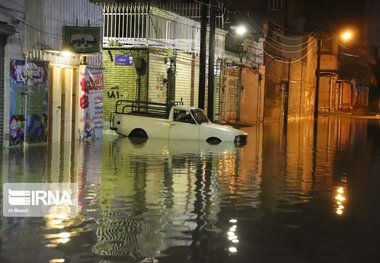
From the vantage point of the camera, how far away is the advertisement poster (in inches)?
892

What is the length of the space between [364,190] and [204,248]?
20.1 feet

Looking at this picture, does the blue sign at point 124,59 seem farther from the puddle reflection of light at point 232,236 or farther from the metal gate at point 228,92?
the puddle reflection of light at point 232,236

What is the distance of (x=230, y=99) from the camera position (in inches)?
1420

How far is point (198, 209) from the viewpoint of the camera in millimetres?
9883

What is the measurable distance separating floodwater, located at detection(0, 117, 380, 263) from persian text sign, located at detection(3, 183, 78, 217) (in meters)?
0.25

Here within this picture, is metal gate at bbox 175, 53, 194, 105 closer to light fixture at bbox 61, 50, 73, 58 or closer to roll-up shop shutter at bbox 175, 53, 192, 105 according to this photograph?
roll-up shop shutter at bbox 175, 53, 192, 105

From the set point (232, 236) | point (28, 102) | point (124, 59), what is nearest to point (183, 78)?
point (124, 59)

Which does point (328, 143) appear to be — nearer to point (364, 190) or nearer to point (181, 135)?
point (181, 135)

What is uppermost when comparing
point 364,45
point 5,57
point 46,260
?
point 364,45

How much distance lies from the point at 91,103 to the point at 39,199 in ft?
41.9

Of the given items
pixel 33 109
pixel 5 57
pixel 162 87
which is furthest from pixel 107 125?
pixel 5 57

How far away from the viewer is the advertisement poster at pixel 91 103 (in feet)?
74.3

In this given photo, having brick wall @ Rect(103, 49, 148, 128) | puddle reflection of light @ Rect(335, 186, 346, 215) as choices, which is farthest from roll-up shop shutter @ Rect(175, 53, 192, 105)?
puddle reflection of light @ Rect(335, 186, 346, 215)

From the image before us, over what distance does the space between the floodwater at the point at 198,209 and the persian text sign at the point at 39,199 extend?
0.25 meters
